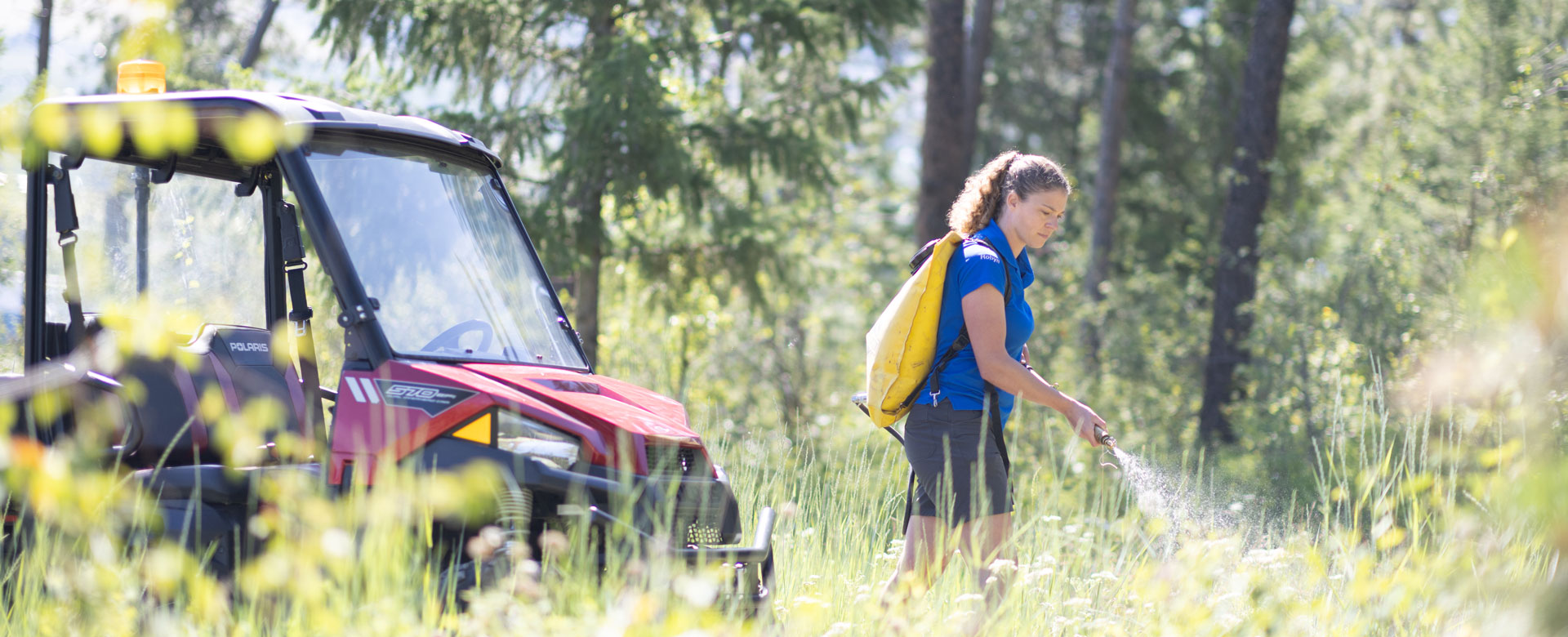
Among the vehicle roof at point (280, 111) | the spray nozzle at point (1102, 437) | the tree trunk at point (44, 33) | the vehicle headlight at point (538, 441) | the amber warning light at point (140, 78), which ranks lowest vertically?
the vehicle headlight at point (538, 441)

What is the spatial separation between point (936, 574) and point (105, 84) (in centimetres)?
1127

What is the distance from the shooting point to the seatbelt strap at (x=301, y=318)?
338cm

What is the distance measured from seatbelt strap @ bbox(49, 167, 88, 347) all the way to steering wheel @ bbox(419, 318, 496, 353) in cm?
135

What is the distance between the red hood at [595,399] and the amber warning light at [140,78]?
4.81ft

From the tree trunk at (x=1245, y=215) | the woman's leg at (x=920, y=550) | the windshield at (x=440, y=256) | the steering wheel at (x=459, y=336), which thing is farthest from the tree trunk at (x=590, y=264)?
the tree trunk at (x=1245, y=215)

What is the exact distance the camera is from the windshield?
134 inches

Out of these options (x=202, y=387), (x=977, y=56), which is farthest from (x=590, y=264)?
(x=977, y=56)

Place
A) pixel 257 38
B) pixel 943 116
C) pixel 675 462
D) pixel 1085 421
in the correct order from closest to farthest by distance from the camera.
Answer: pixel 675 462, pixel 1085 421, pixel 943 116, pixel 257 38

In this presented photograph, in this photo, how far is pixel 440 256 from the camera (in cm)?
363

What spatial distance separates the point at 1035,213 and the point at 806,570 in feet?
4.81

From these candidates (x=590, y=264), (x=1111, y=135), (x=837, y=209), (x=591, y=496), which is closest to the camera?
(x=591, y=496)

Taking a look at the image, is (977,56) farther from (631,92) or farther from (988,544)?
(988,544)

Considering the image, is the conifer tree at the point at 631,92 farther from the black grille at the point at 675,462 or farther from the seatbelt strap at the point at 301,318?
the black grille at the point at 675,462

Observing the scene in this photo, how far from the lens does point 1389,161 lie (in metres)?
13.7
